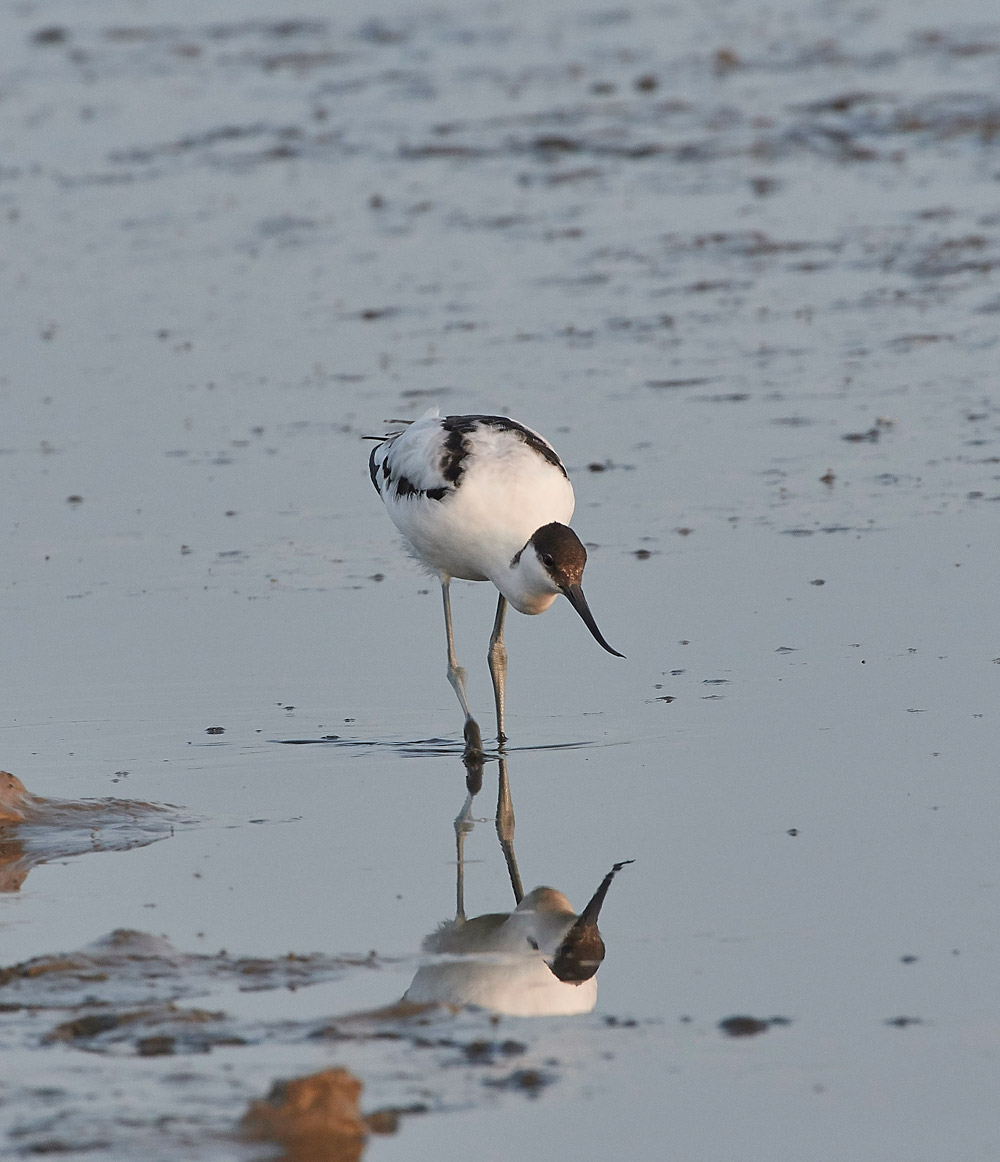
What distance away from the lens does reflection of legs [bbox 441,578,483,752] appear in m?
7.30

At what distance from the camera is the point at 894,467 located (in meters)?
10.3

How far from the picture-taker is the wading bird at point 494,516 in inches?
278

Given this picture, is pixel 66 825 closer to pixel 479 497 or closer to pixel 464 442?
pixel 479 497

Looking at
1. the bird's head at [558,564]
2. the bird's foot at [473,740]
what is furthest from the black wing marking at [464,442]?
the bird's foot at [473,740]

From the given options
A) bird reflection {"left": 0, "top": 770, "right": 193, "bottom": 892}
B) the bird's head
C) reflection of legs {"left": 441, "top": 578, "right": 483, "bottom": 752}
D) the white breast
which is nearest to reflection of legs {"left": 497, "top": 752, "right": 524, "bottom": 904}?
reflection of legs {"left": 441, "top": 578, "right": 483, "bottom": 752}

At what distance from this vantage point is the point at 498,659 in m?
7.86

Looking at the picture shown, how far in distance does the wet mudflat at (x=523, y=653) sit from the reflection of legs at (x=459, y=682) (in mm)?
122

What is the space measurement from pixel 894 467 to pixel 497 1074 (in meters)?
6.22

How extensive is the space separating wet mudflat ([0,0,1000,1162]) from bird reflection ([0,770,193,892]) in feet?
0.07

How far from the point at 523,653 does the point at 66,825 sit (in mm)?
2460

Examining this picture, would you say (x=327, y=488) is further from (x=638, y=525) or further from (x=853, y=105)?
(x=853, y=105)

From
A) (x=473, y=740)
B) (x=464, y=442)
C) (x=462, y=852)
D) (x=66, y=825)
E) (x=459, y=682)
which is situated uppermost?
(x=464, y=442)

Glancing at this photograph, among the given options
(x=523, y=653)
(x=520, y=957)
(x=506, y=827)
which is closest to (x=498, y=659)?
(x=523, y=653)

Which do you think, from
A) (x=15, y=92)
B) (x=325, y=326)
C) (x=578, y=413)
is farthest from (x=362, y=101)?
(x=578, y=413)
